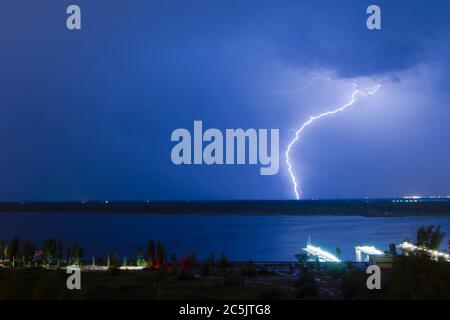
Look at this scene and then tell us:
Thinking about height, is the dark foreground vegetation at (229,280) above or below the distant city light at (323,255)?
above

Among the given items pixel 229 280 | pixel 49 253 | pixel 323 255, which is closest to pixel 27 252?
pixel 49 253

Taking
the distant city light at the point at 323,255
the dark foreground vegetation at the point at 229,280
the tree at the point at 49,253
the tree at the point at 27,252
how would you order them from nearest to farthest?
the dark foreground vegetation at the point at 229,280, the tree at the point at 27,252, the tree at the point at 49,253, the distant city light at the point at 323,255

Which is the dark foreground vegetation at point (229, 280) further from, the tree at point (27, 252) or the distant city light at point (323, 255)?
the distant city light at point (323, 255)

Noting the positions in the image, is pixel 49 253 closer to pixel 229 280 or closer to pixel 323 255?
pixel 229 280

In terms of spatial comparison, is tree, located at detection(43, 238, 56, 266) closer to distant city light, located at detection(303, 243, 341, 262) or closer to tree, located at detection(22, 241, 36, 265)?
tree, located at detection(22, 241, 36, 265)

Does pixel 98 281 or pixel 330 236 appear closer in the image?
pixel 98 281

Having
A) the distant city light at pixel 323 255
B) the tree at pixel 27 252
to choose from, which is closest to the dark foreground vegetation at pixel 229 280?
the tree at pixel 27 252

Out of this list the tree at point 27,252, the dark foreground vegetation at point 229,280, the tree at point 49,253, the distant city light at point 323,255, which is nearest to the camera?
the dark foreground vegetation at point 229,280

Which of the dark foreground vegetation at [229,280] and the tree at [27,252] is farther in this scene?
the tree at [27,252]
